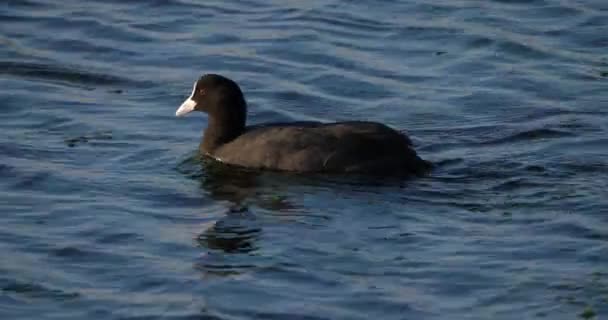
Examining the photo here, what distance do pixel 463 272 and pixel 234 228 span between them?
1949 mm

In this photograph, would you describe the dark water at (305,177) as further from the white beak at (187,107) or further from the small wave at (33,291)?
the white beak at (187,107)

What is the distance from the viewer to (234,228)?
1193cm

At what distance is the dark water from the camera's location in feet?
34.4

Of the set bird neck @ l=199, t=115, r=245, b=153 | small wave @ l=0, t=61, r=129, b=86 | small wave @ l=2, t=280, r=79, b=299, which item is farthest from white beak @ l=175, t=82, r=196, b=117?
small wave @ l=2, t=280, r=79, b=299

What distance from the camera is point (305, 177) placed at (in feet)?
43.5

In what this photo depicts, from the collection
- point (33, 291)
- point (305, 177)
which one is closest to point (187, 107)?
point (305, 177)

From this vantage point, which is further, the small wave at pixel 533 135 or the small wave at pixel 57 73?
the small wave at pixel 57 73

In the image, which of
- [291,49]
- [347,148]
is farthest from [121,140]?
[291,49]

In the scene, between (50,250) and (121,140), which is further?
(121,140)

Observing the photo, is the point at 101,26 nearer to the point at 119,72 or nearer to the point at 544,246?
the point at 119,72

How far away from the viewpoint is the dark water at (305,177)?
10.5 meters

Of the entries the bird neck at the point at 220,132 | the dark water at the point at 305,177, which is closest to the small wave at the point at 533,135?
the dark water at the point at 305,177

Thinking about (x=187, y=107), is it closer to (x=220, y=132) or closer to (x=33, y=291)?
(x=220, y=132)

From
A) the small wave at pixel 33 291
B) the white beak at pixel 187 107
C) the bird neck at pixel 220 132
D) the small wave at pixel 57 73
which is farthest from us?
the small wave at pixel 57 73
